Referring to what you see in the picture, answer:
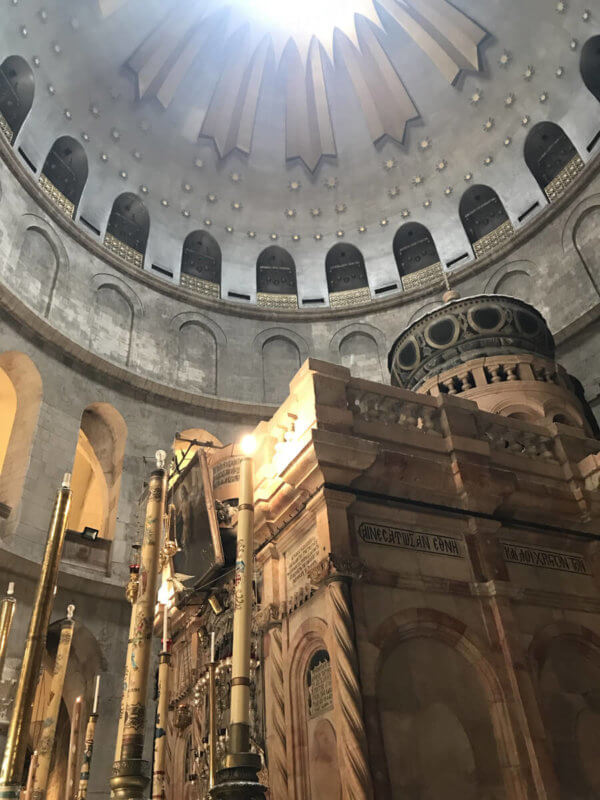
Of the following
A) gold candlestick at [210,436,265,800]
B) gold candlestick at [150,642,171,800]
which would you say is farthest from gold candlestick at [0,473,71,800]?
gold candlestick at [150,642,171,800]

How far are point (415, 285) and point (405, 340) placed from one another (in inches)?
400

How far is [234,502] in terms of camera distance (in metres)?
9.21

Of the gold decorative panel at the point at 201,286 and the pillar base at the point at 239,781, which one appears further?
the gold decorative panel at the point at 201,286

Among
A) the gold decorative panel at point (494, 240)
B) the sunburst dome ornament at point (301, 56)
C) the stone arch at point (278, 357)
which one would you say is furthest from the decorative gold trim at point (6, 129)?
the gold decorative panel at point (494, 240)

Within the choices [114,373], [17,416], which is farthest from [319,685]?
[114,373]

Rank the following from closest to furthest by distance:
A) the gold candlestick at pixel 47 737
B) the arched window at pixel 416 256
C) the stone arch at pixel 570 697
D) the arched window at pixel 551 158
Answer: the gold candlestick at pixel 47 737, the stone arch at pixel 570 697, the arched window at pixel 551 158, the arched window at pixel 416 256

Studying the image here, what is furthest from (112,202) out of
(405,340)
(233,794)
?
(233,794)

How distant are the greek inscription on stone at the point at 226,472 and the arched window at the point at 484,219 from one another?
16.2 meters

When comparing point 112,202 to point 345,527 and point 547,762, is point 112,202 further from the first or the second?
point 547,762

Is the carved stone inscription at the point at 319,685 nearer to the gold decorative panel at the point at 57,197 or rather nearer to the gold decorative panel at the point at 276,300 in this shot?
the gold decorative panel at the point at 57,197

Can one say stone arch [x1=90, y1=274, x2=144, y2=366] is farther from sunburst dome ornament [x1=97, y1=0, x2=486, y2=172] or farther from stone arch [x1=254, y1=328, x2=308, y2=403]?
sunburst dome ornament [x1=97, y1=0, x2=486, y2=172]

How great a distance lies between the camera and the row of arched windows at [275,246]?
65.1ft

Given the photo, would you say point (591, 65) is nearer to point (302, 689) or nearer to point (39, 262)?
point (39, 262)

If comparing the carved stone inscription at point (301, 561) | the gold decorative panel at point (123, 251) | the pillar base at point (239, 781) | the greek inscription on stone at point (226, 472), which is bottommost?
the pillar base at point (239, 781)
